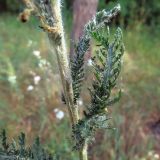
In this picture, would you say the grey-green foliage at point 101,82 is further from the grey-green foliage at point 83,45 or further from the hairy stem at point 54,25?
the hairy stem at point 54,25

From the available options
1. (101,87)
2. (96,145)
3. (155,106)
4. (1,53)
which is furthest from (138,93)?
(101,87)

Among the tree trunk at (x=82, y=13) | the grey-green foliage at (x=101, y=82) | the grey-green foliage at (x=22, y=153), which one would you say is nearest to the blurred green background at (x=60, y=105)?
the tree trunk at (x=82, y=13)

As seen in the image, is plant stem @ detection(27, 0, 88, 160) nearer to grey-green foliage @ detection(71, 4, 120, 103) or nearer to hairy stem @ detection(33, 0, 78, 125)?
hairy stem @ detection(33, 0, 78, 125)

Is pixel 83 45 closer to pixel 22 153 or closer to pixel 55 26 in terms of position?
pixel 55 26

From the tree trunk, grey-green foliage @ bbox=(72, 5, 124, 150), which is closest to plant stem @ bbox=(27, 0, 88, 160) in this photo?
grey-green foliage @ bbox=(72, 5, 124, 150)

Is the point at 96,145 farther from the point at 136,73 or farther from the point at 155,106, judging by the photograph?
the point at 136,73

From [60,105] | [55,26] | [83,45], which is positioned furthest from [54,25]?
[60,105]
